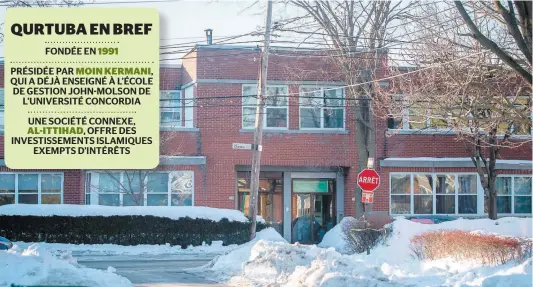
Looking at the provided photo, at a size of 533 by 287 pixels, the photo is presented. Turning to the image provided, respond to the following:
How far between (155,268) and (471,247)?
8.20m

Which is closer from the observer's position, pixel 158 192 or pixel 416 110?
pixel 416 110

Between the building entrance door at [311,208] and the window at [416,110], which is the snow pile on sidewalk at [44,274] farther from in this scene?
the building entrance door at [311,208]

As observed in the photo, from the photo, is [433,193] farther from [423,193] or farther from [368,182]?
[368,182]

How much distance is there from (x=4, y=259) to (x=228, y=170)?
18668 mm

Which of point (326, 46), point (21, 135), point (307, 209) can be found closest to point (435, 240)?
point (21, 135)

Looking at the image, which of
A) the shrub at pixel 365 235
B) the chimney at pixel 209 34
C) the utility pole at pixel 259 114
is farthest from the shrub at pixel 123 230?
the chimney at pixel 209 34

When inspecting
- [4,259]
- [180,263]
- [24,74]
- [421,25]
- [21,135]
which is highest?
[421,25]

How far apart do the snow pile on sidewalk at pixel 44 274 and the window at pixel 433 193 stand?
21235 millimetres

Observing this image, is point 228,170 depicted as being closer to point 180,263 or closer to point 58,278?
point 180,263

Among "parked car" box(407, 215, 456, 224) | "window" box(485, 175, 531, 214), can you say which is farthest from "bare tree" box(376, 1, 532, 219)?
"window" box(485, 175, 531, 214)

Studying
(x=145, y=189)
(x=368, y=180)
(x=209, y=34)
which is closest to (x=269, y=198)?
(x=145, y=189)

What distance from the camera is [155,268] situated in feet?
65.6

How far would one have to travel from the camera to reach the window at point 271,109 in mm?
31891

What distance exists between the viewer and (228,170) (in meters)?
32.1
